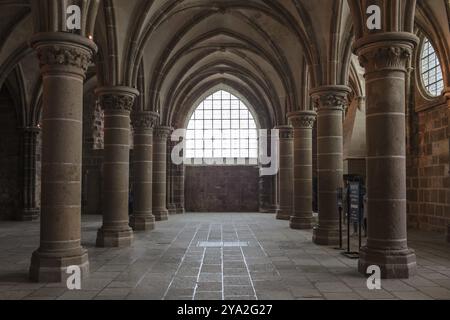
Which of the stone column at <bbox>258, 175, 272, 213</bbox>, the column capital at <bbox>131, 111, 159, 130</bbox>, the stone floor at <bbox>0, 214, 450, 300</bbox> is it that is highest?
the column capital at <bbox>131, 111, 159, 130</bbox>

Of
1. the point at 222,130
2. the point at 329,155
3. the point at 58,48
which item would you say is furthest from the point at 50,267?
the point at 222,130

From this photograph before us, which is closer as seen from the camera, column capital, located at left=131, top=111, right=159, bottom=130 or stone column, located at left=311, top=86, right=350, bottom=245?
stone column, located at left=311, top=86, right=350, bottom=245

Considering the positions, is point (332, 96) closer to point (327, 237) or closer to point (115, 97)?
point (327, 237)

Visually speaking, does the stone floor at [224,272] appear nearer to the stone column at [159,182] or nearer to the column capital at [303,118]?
the column capital at [303,118]

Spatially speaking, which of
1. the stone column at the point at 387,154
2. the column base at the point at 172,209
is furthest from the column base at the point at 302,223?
the column base at the point at 172,209

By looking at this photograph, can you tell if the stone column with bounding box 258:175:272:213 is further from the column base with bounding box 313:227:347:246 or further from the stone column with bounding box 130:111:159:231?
the column base with bounding box 313:227:347:246

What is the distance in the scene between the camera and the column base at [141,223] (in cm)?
1479

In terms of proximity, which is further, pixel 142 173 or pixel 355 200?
pixel 142 173

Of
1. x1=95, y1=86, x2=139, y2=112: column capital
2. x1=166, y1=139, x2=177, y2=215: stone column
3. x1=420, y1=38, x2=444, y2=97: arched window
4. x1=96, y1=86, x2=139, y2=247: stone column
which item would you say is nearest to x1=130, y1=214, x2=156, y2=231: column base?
x1=96, y1=86, x2=139, y2=247: stone column

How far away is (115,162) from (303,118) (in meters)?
6.87

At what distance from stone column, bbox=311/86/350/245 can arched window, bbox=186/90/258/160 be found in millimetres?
15153

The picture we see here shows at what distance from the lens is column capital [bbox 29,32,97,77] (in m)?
7.24

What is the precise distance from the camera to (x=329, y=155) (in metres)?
11.5

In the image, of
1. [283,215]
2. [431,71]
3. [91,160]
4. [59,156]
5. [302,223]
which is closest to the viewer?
[59,156]
